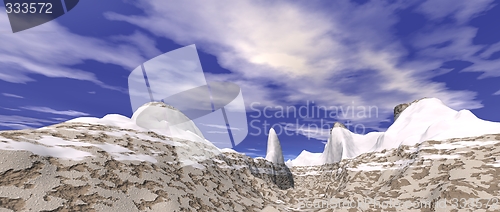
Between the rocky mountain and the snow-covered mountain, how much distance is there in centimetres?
41

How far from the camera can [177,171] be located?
28.1 meters

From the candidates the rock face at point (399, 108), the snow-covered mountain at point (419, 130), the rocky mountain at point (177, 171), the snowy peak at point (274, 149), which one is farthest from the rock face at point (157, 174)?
the snowy peak at point (274, 149)

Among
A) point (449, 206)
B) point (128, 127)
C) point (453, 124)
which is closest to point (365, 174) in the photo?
point (453, 124)

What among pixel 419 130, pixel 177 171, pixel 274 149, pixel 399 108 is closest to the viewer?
pixel 177 171

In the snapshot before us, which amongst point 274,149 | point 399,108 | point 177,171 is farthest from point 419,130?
point 177,171

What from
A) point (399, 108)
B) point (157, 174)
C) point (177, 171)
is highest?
point (399, 108)

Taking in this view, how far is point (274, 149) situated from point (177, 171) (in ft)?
201

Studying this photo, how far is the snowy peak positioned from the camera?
8294cm

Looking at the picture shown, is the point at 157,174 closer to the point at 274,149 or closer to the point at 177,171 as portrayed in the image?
the point at 177,171

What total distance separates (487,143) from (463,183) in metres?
15.2

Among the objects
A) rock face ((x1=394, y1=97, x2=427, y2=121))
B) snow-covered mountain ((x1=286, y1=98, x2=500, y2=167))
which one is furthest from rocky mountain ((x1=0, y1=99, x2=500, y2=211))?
rock face ((x1=394, y1=97, x2=427, y2=121))

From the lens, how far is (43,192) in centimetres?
1450

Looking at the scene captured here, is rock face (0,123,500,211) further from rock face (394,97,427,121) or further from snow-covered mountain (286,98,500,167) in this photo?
rock face (394,97,427,121)

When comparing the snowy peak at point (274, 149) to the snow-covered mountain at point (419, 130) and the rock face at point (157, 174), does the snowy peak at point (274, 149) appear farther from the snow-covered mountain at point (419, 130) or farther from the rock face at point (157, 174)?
the rock face at point (157, 174)
